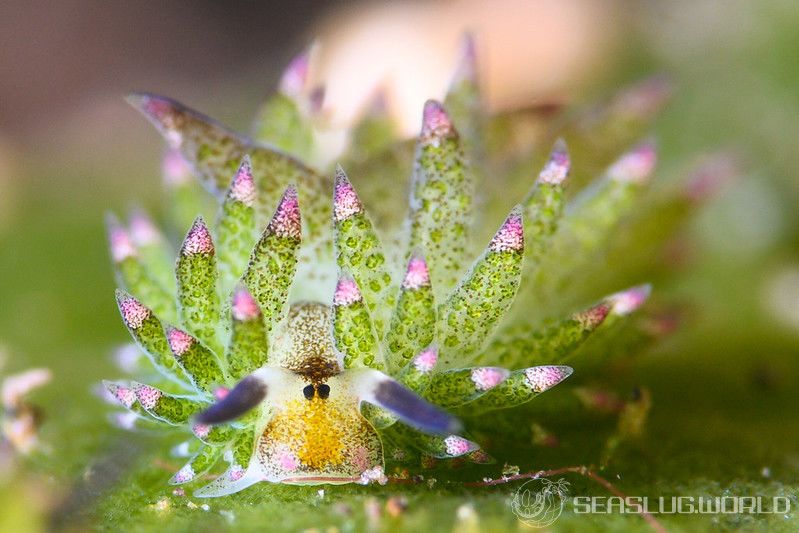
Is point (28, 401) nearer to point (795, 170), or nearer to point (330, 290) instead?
point (330, 290)

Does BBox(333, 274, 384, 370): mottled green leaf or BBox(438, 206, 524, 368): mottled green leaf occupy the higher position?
BBox(438, 206, 524, 368): mottled green leaf

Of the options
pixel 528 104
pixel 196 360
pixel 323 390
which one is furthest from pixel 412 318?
pixel 528 104

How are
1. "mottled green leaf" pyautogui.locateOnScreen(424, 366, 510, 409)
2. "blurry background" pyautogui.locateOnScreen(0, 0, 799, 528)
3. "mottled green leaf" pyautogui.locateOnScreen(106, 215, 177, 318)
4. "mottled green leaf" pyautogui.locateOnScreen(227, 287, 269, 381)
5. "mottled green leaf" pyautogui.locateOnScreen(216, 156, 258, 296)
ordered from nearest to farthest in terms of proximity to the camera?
"mottled green leaf" pyautogui.locateOnScreen(227, 287, 269, 381), "mottled green leaf" pyautogui.locateOnScreen(424, 366, 510, 409), "mottled green leaf" pyautogui.locateOnScreen(216, 156, 258, 296), "mottled green leaf" pyautogui.locateOnScreen(106, 215, 177, 318), "blurry background" pyautogui.locateOnScreen(0, 0, 799, 528)

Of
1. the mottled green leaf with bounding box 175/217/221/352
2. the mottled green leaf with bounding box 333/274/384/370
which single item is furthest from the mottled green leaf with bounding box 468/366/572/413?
the mottled green leaf with bounding box 175/217/221/352

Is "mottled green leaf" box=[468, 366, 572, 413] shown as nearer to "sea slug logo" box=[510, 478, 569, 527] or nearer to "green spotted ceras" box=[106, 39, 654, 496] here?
"green spotted ceras" box=[106, 39, 654, 496]

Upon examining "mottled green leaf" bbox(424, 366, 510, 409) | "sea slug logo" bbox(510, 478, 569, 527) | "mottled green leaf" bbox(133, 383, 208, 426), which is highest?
"mottled green leaf" bbox(424, 366, 510, 409)

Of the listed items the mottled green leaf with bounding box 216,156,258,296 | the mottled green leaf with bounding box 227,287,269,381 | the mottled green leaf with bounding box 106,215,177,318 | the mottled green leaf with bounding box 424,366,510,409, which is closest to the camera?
the mottled green leaf with bounding box 227,287,269,381

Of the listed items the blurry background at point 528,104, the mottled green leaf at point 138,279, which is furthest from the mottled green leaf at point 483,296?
the blurry background at point 528,104

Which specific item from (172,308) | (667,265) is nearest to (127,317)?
(172,308)
